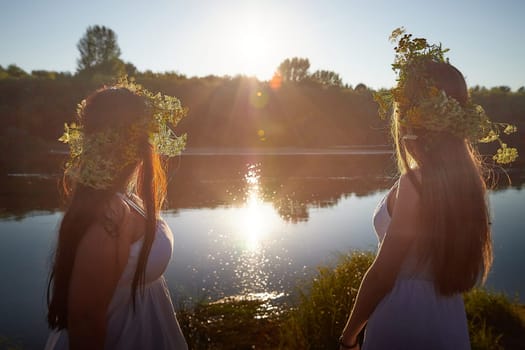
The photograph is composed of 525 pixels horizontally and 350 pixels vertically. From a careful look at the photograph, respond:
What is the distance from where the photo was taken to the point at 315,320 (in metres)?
5.10

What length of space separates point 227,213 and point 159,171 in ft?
49.7

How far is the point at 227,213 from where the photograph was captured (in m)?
17.5

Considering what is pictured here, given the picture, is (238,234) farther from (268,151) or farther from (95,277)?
(268,151)

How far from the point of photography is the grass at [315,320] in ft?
16.3

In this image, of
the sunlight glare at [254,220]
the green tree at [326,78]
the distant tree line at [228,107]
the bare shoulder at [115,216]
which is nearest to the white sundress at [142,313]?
the bare shoulder at [115,216]

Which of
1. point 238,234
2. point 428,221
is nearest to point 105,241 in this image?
point 428,221

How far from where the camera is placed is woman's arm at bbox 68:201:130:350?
5.80ft

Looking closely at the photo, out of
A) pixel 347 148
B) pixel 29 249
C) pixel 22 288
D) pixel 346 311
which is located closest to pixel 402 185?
pixel 346 311

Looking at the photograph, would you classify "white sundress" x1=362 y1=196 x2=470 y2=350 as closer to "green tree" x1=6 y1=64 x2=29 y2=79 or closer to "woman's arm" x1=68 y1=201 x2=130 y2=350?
"woman's arm" x1=68 y1=201 x2=130 y2=350

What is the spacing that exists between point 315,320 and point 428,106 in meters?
3.72

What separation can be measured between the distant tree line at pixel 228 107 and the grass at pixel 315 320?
1362 inches

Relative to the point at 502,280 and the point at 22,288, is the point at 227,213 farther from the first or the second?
the point at 502,280

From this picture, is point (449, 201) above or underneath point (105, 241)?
above

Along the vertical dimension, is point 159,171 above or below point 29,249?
above
